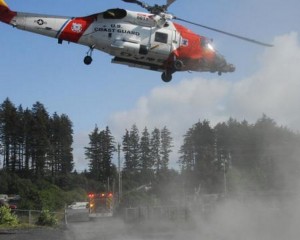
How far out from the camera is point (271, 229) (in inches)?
914

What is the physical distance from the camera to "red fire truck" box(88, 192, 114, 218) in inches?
1863

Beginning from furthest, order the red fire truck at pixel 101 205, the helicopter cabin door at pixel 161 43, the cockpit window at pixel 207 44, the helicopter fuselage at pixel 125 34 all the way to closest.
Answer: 1. the red fire truck at pixel 101 205
2. the cockpit window at pixel 207 44
3. the helicopter cabin door at pixel 161 43
4. the helicopter fuselage at pixel 125 34

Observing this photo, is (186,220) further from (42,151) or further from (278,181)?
(42,151)

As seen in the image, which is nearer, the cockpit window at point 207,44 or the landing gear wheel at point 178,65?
the landing gear wheel at point 178,65

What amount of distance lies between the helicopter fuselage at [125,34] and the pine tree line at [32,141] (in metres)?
94.8

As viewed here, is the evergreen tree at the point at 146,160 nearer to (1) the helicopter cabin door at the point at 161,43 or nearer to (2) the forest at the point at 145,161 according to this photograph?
(2) the forest at the point at 145,161

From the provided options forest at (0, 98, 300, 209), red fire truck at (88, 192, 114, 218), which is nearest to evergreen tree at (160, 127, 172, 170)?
forest at (0, 98, 300, 209)

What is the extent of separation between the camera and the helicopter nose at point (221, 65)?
946 inches

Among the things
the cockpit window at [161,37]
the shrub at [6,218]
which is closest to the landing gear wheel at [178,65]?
the cockpit window at [161,37]

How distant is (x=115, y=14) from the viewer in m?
22.0

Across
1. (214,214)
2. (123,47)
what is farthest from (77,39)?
(214,214)

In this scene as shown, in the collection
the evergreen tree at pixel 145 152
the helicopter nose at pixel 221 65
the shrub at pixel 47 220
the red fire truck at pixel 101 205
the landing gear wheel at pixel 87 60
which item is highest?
the evergreen tree at pixel 145 152

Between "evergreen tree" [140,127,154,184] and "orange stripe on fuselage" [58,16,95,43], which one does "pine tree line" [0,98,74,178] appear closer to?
"evergreen tree" [140,127,154,184]

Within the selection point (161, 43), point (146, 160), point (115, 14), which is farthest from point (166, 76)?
point (146, 160)
